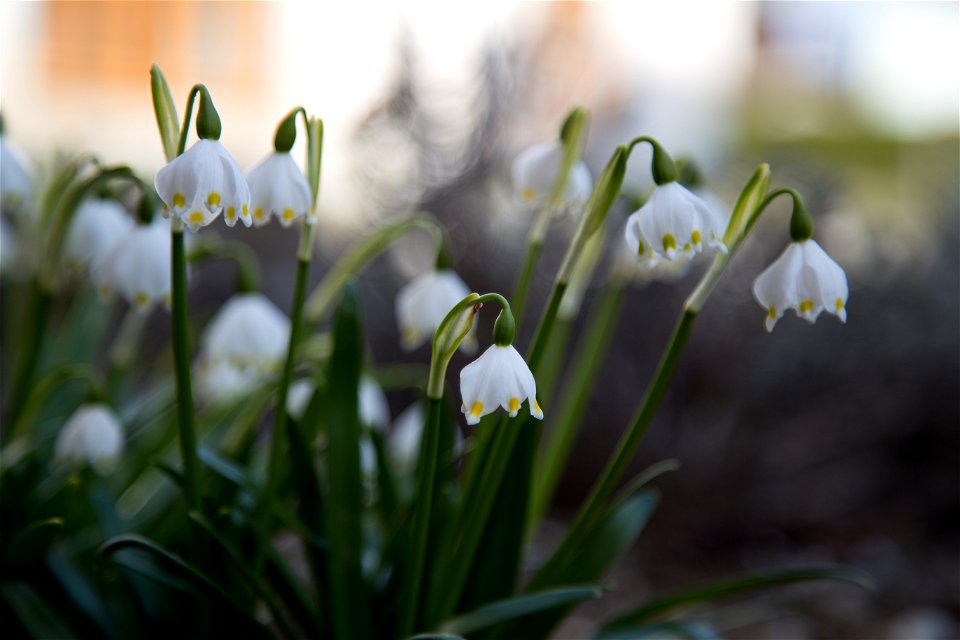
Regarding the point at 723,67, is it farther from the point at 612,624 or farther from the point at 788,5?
the point at 612,624

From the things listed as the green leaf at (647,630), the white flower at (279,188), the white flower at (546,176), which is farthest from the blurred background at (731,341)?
the white flower at (279,188)

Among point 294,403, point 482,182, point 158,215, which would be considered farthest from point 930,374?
point 158,215

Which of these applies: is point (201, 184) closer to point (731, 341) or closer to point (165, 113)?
point (165, 113)

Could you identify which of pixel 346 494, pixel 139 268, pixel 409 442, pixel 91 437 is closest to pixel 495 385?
pixel 346 494

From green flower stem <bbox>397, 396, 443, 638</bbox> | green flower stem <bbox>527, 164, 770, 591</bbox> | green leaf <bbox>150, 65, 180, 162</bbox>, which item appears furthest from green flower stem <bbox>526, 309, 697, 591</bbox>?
green leaf <bbox>150, 65, 180, 162</bbox>

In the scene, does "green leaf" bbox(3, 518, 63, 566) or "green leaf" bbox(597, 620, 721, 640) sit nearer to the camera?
"green leaf" bbox(3, 518, 63, 566)

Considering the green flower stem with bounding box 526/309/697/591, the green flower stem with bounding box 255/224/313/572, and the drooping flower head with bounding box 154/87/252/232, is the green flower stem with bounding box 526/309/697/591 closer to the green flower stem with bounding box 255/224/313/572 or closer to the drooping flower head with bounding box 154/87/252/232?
the green flower stem with bounding box 255/224/313/572
